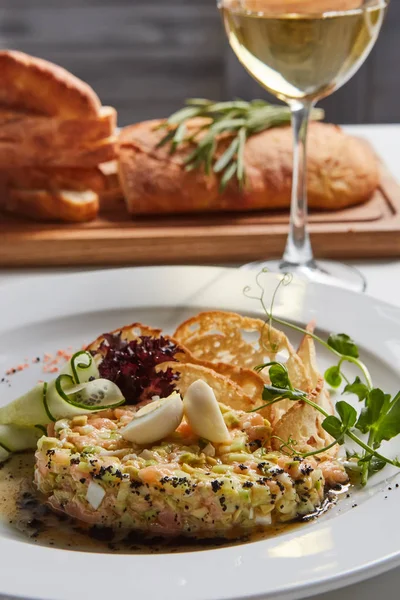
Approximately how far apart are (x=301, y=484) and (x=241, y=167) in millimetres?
1557

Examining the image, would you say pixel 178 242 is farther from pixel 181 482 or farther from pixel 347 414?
pixel 181 482

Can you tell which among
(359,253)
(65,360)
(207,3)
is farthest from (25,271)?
(207,3)

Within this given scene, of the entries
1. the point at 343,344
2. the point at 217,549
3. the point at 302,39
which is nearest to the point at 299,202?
the point at 302,39

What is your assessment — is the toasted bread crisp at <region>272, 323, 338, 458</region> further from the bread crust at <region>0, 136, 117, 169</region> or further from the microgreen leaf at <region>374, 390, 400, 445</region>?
the bread crust at <region>0, 136, 117, 169</region>

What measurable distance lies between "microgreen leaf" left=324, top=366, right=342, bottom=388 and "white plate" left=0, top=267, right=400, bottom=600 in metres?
0.08

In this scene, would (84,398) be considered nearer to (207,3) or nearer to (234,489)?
(234,489)

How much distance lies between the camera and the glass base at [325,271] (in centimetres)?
254

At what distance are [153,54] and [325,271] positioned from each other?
3.96 meters

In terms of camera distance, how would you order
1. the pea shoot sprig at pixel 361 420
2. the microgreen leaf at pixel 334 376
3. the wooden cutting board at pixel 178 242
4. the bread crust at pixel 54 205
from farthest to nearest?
the bread crust at pixel 54 205
the wooden cutting board at pixel 178 242
the microgreen leaf at pixel 334 376
the pea shoot sprig at pixel 361 420

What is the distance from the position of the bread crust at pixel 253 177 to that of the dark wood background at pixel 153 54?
302 centimetres

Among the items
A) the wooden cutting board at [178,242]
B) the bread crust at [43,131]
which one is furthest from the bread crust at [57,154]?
the wooden cutting board at [178,242]

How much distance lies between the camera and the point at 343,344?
195 centimetres

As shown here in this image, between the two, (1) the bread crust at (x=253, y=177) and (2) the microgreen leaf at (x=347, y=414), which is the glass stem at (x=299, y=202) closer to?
(1) the bread crust at (x=253, y=177)

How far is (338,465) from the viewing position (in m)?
1.56
